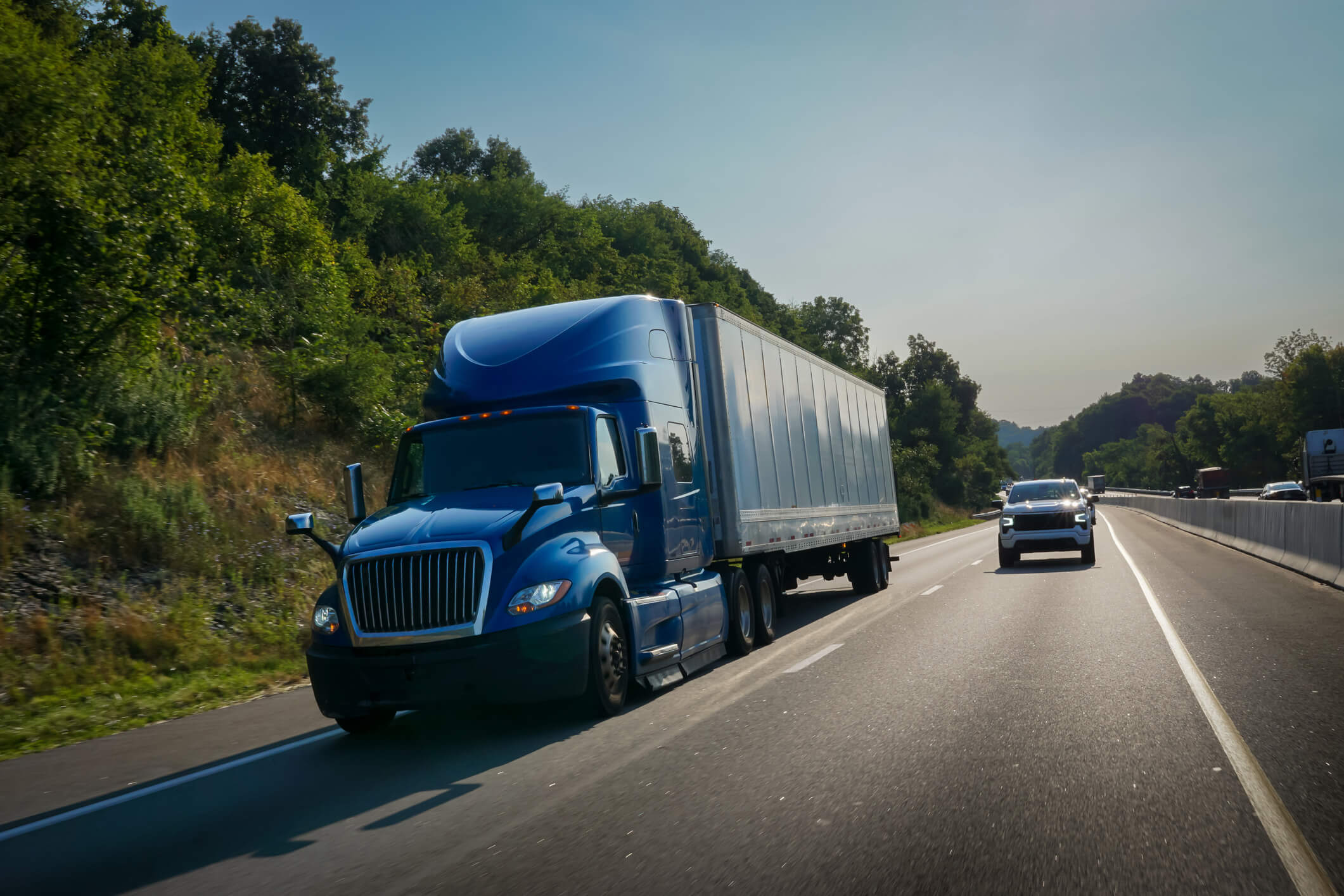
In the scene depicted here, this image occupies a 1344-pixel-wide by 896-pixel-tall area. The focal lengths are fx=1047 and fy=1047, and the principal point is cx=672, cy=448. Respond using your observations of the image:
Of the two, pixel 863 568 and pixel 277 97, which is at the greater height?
pixel 277 97

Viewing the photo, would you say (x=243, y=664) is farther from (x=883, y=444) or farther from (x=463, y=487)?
(x=883, y=444)

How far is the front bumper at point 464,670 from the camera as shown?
7254 mm

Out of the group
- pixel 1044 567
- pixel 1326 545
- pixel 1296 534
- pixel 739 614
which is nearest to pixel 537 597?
pixel 739 614

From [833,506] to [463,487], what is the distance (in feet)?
27.6

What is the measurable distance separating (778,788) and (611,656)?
9.07 feet

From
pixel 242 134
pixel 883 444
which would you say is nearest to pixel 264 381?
pixel 883 444

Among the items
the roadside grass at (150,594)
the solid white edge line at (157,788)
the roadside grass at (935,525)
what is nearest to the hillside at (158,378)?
the roadside grass at (150,594)

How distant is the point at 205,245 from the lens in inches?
979

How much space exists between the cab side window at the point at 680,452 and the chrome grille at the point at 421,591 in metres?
3.30

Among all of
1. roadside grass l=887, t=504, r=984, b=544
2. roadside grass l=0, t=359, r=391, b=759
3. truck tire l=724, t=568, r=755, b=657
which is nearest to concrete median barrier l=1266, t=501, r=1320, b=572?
truck tire l=724, t=568, r=755, b=657

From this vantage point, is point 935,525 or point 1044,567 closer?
point 1044,567

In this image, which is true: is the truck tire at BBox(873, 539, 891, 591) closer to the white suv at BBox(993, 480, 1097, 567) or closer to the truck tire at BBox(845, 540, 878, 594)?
the truck tire at BBox(845, 540, 878, 594)

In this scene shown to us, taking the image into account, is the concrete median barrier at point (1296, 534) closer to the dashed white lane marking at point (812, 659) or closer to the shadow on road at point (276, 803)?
the dashed white lane marking at point (812, 659)

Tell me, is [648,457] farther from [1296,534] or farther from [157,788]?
[1296,534]
